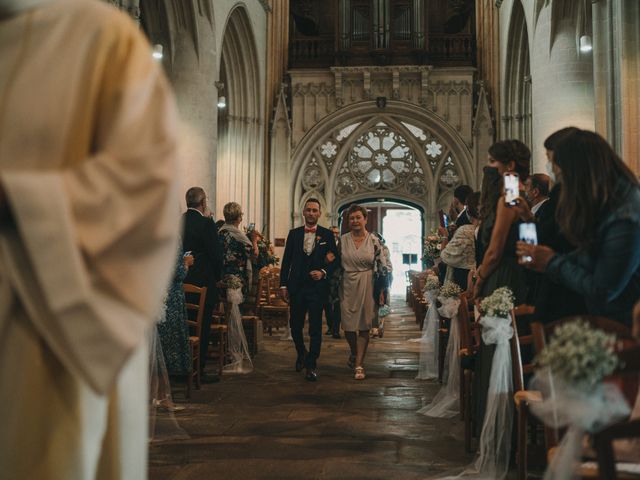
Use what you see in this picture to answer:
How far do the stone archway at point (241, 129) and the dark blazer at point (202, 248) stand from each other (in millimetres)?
9647

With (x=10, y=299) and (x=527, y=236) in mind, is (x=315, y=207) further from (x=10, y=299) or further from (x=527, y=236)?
(x=10, y=299)

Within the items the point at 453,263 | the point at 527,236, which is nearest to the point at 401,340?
the point at 453,263

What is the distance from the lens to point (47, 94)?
1.34 metres

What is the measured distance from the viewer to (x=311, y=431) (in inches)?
179

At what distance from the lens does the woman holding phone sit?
3697 millimetres

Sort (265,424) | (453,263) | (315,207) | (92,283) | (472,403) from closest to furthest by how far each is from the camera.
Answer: (92,283) < (472,403) < (265,424) < (453,263) < (315,207)

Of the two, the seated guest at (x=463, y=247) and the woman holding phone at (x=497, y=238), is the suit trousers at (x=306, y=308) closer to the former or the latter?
the seated guest at (x=463, y=247)

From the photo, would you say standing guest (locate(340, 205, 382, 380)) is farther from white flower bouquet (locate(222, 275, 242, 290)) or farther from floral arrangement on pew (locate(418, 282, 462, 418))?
floral arrangement on pew (locate(418, 282, 462, 418))

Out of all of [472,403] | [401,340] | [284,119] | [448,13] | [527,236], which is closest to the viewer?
[527,236]

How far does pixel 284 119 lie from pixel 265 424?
1343cm

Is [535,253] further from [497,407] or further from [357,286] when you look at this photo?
[357,286]

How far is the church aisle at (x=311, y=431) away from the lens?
3.68 m

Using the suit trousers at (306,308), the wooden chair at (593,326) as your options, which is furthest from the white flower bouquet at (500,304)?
the suit trousers at (306,308)

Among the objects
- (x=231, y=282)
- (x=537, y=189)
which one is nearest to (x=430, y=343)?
(x=231, y=282)
